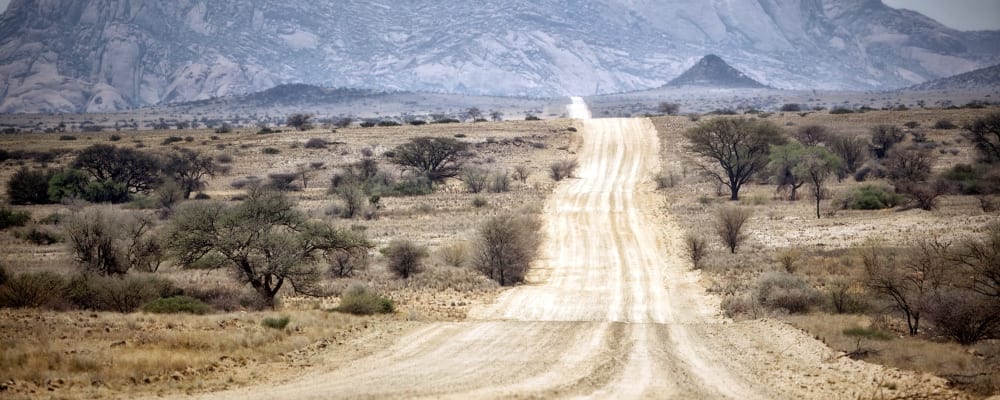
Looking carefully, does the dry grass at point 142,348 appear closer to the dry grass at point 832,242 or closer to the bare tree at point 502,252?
the bare tree at point 502,252

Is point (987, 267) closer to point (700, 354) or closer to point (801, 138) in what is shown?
point (700, 354)

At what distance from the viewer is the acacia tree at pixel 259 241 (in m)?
21.6

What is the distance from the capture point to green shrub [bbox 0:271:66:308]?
61.2 ft

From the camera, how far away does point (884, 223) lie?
1364 inches

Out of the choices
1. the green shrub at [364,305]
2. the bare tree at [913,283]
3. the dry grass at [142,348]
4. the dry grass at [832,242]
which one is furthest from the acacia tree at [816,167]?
the dry grass at [142,348]

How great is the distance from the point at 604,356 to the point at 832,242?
20329 mm

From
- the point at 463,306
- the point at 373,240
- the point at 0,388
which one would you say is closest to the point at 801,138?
the point at 373,240

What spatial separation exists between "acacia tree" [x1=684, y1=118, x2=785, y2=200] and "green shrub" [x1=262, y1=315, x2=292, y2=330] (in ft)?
126

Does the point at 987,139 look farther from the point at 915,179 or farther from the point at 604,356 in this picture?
the point at 604,356

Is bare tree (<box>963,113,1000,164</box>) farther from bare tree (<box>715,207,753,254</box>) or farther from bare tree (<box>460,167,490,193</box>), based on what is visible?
bare tree (<box>460,167,490,193</box>)

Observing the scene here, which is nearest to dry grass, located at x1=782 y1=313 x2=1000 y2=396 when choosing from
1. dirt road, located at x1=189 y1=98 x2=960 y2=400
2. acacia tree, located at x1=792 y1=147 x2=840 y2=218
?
dirt road, located at x1=189 y1=98 x2=960 y2=400

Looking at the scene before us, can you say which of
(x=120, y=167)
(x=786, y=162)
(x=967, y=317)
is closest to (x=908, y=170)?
(x=786, y=162)

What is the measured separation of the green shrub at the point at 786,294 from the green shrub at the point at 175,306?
15.5 metres

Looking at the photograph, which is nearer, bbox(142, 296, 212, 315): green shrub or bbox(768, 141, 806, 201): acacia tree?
bbox(142, 296, 212, 315): green shrub
